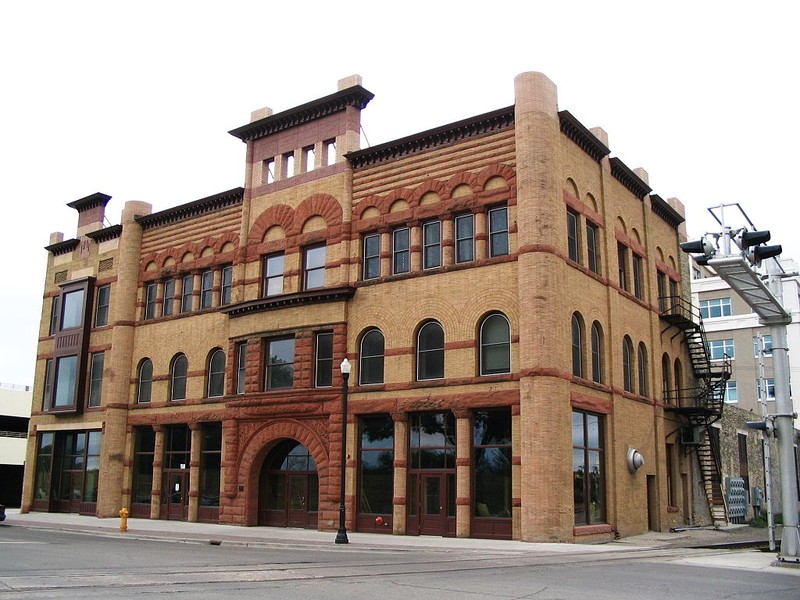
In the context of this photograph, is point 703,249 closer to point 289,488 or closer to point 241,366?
point 289,488

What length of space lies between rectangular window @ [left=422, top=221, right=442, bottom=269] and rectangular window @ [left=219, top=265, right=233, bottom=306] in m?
10.2

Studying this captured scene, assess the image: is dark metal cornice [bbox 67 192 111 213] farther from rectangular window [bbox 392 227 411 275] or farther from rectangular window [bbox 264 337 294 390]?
rectangular window [bbox 392 227 411 275]

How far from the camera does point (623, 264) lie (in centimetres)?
3369

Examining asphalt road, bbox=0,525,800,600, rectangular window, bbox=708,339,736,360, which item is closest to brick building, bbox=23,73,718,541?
asphalt road, bbox=0,525,800,600

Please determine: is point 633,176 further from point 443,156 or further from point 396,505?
point 396,505

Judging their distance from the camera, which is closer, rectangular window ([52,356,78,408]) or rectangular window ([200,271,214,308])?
rectangular window ([200,271,214,308])

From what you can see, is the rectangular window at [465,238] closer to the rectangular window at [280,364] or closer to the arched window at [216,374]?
the rectangular window at [280,364]

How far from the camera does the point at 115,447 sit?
38.6 metres

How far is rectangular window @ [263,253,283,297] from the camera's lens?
34.4 m

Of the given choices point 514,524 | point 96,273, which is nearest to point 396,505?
point 514,524

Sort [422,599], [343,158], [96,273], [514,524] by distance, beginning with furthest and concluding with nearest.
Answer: [96,273] → [343,158] → [514,524] → [422,599]

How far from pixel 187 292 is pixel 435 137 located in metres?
14.7

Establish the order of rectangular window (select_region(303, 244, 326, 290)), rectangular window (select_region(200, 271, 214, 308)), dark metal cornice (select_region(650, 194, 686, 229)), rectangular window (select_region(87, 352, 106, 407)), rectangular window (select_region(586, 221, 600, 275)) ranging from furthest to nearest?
rectangular window (select_region(87, 352, 106, 407)) < dark metal cornice (select_region(650, 194, 686, 229)) < rectangular window (select_region(200, 271, 214, 308)) < rectangular window (select_region(303, 244, 326, 290)) < rectangular window (select_region(586, 221, 600, 275))

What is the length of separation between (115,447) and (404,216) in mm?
18259
